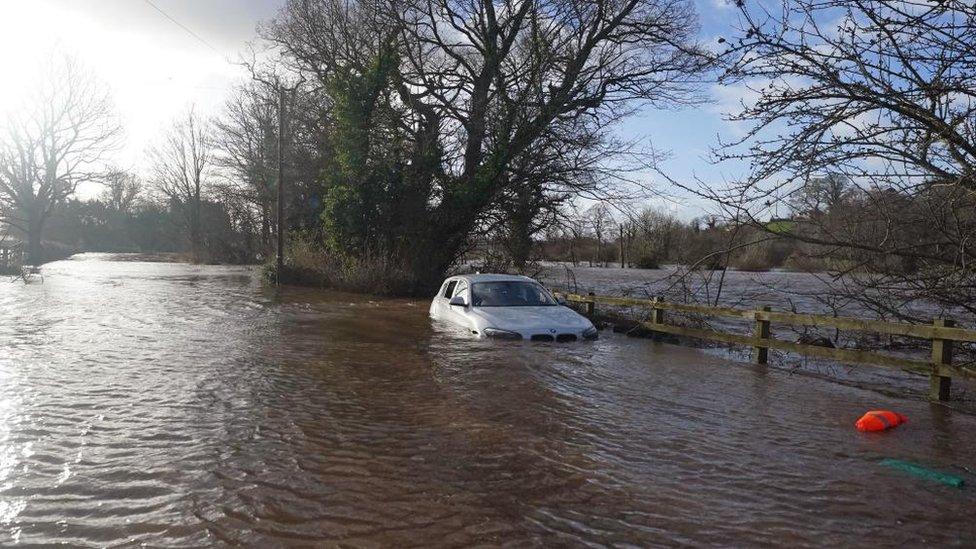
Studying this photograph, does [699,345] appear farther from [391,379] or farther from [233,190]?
A: [233,190]

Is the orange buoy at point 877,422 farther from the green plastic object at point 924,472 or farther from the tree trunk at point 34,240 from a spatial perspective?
the tree trunk at point 34,240

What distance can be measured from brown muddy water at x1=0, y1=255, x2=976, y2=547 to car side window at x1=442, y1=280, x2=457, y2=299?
11.1 feet

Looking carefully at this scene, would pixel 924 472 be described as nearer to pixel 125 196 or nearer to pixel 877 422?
pixel 877 422

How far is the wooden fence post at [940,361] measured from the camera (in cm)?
857

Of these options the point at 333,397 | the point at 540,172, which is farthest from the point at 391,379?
the point at 540,172

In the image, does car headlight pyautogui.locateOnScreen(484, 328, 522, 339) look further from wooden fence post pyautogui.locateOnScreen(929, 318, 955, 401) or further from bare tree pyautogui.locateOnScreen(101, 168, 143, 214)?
bare tree pyautogui.locateOnScreen(101, 168, 143, 214)

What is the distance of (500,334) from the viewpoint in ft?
38.0

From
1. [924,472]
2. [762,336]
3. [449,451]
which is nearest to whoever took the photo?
[924,472]

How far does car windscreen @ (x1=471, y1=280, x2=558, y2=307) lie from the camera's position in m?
13.0

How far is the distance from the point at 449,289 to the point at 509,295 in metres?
1.96

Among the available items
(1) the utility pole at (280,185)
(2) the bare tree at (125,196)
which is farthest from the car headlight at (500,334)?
(2) the bare tree at (125,196)

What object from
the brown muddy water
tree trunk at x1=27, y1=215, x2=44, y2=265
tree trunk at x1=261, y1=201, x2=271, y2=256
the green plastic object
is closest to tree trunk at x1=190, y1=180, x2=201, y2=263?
tree trunk at x1=27, y1=215, x2=44, y2=265

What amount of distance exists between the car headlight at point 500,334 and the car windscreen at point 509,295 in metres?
1.23

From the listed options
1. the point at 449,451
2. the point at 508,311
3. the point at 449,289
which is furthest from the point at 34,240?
the point at 449,451
